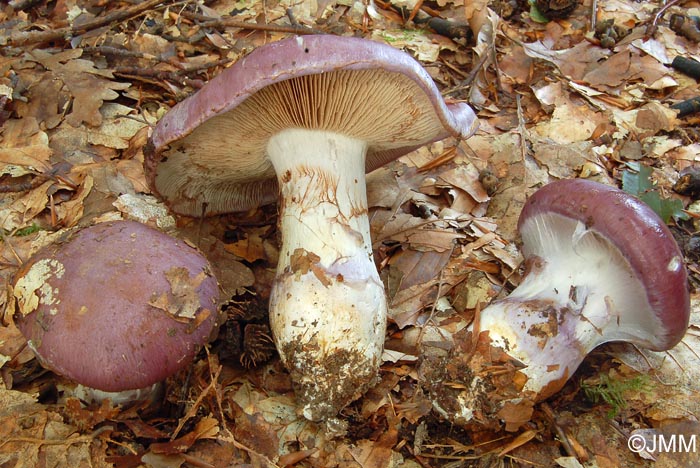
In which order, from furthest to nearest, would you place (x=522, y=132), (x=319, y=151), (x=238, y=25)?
(x=238, y=25), (x=522, y=132), (x=319, y=151)

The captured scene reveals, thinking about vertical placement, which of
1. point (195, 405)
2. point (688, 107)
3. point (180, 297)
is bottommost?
point (195, 405)

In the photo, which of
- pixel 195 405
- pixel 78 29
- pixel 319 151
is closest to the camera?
pixel 195 405

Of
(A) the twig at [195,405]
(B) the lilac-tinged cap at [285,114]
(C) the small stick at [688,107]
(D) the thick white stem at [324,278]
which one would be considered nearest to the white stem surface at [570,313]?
(D) the thick white stem at [324,278]

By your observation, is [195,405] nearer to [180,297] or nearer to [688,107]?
[180,297]

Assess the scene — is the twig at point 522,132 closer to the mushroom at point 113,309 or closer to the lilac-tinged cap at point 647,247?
the lilac-tinged cap at point 647,247

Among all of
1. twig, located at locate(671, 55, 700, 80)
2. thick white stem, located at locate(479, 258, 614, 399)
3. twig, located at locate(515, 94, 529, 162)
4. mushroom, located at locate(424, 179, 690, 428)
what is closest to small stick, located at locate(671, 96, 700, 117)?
twig, located at locate(671, 55, 700, 80)

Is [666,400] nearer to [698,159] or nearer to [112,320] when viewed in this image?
[698,159]

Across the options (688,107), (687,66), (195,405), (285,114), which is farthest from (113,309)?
(687,66)

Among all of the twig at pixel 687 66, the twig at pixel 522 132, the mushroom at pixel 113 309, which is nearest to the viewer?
the mushroom at pixel 113 309
